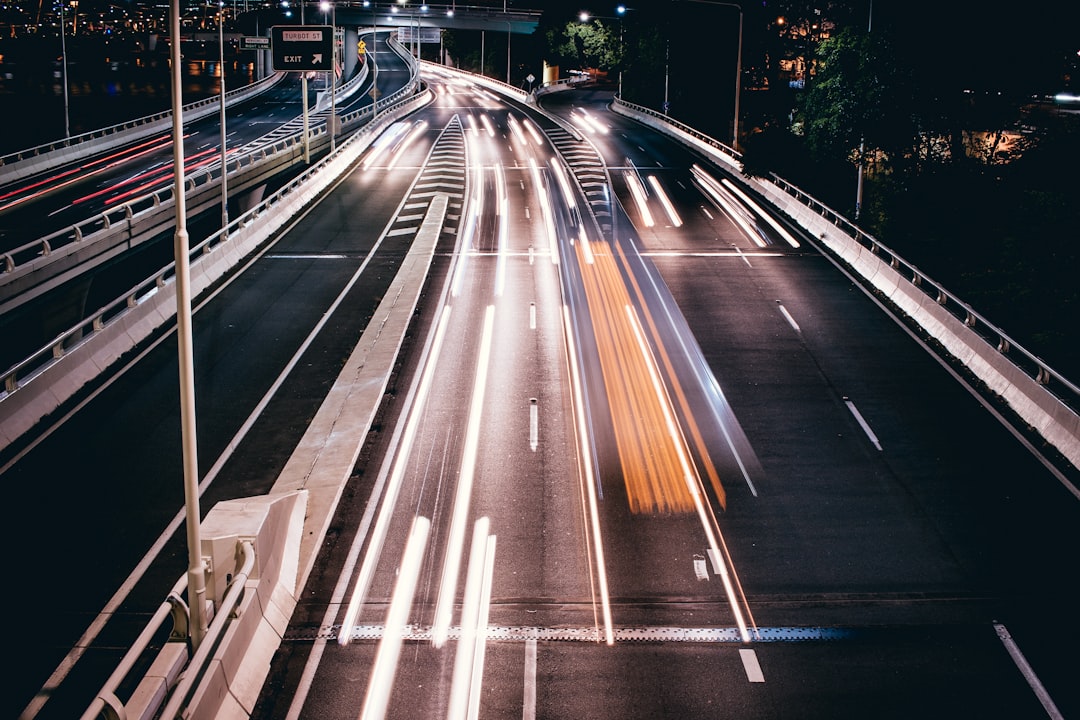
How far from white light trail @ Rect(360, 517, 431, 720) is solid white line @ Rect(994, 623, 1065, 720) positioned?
25.8ft

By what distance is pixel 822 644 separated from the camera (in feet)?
41.0

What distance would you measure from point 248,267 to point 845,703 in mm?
26086

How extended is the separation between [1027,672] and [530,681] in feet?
20.6

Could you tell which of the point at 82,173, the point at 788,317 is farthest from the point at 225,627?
the point at 82,173

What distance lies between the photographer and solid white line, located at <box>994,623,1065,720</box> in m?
11.1

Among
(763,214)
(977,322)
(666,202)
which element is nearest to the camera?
(977,322)

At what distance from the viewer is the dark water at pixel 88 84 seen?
252ft

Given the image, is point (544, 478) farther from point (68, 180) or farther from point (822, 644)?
point (68, 180)

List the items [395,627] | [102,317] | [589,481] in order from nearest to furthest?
[395,627], [589,481], [102,317]

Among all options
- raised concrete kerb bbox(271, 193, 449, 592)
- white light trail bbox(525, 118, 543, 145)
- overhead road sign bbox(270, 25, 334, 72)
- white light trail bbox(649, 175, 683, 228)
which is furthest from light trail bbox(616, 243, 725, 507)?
white light trail bbox(525, 118, 543, 145)

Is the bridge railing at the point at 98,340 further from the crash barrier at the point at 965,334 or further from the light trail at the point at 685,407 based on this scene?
the crash barrier at the point at 965,334

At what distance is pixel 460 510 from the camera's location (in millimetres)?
16188

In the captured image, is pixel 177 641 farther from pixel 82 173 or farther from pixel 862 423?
pixel 82 173

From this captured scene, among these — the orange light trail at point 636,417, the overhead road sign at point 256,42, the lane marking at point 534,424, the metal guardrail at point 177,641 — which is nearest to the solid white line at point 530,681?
the metal guardrail at point 177,641
